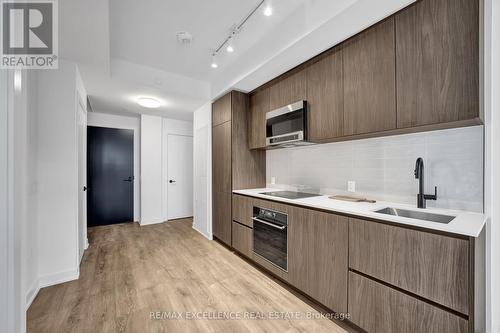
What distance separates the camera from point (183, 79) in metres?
3.30

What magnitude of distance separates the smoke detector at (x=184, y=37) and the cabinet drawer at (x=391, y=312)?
2816 mm

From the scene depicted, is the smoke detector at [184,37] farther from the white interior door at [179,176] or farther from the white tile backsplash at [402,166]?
the white interior door at [179,176]

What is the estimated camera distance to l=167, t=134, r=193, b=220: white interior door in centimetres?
479

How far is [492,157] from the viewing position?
3.71ft

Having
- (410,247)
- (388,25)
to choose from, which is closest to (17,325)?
(410,247)

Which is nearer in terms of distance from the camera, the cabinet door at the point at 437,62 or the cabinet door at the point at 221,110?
the cabinet door at the point at 437,62

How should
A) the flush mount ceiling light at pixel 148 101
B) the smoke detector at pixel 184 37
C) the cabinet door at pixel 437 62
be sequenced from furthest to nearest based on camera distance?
the flush mount ceiling light at pixel 148 101 → the smoke detector at pixel 184 37 → the cabinet door at pixel 437 62

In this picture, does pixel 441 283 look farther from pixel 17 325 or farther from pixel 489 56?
pixel 17 325

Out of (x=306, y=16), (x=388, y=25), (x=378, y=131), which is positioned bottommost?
(x=378, y=131)

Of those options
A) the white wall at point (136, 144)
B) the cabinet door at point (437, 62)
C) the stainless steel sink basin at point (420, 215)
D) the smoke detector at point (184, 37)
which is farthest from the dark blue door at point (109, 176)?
the cabinet door at point (437, 62)

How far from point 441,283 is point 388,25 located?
1.73 m

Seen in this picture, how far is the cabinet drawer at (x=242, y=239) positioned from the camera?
261 cm

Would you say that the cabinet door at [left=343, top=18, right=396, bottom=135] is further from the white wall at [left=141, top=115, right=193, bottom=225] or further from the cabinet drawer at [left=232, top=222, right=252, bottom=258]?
the white wall at [left=141, top=115, right=193, bottom=225]

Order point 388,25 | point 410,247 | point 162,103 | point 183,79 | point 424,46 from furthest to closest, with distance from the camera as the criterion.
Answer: point 162,103 → point 183,79 → point 388,25 → point 424,46 → point 410,247
